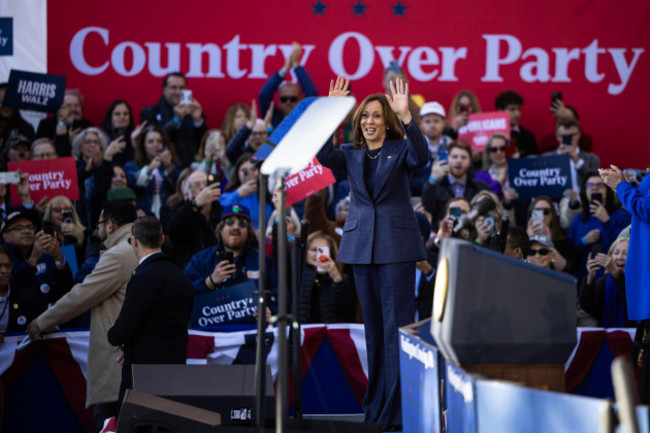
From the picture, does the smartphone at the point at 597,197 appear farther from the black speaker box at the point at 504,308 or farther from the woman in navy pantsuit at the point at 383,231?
the black speaker box at the point at 504,308

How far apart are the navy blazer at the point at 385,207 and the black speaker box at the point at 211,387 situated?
30.9 inches

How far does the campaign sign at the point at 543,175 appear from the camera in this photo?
28.9 ft

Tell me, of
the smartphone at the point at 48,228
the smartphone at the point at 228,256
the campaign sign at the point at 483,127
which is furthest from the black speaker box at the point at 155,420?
the campaign sign at the point at 483,127

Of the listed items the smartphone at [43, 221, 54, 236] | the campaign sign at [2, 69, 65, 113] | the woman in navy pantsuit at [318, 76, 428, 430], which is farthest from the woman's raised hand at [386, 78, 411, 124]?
the campaign sign at [2, 69, 65, 113]

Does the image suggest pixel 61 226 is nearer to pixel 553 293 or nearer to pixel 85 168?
pixel 85 168

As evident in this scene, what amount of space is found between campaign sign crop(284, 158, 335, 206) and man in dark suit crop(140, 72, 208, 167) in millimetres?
3315

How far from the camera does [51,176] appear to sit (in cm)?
847

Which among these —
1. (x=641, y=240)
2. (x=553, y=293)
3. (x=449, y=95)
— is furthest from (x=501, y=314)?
(x=449, y=95)

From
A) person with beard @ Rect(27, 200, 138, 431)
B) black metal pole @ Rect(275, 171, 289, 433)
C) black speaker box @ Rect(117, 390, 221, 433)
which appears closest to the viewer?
black metal pole @ Rect(275, 171, 289, 433)

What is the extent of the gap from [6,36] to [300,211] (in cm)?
394

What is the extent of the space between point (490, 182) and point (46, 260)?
13.4 ft

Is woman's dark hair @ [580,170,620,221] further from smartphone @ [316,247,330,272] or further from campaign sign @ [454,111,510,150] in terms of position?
smartphone @ [316,247,330,272]

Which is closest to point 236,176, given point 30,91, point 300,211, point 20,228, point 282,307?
point 300,211

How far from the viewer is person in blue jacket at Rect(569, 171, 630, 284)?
8195mm
